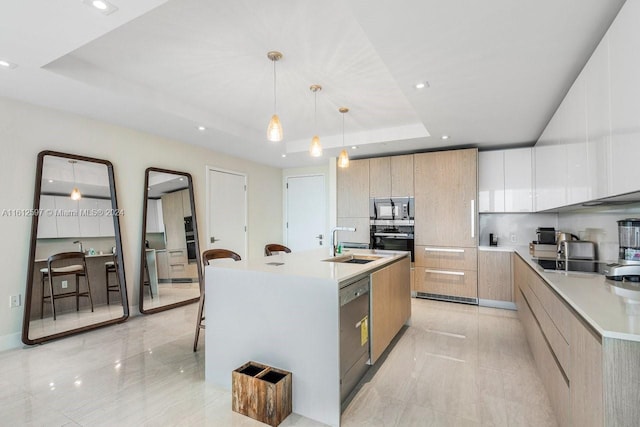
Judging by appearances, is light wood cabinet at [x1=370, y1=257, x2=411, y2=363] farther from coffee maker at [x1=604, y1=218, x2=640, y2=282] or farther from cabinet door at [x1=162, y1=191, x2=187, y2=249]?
cabinet door at [x1=162, y1=191, x2=187, y2=249]

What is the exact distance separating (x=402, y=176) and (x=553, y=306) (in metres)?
3.18

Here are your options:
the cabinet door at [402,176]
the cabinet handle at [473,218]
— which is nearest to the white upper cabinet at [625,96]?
the cabinet handle at [473,218]

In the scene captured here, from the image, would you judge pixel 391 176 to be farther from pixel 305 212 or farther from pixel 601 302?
pixel 601 302

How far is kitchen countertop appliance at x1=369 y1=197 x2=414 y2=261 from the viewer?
4.76 meters

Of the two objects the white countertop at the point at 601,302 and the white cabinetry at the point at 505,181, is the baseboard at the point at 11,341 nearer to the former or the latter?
the white countertop at the point at 601,302

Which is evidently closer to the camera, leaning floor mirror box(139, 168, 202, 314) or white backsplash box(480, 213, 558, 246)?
leaning floor mirror box(139, 168, 202, 314)

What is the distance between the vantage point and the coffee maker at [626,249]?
181 centimetres

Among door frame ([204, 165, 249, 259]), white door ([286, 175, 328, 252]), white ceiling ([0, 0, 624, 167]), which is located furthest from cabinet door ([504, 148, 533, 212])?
door frame ([204, 165, 249, 259])

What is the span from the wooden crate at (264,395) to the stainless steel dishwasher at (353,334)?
1.21 feet

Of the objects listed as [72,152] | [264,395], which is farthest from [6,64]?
[264,395]

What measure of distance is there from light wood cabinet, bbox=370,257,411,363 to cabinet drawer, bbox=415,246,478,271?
1.35m

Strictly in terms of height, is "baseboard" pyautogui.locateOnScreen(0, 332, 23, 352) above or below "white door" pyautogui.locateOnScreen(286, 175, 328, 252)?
below

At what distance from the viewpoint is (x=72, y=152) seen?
3.31 metres

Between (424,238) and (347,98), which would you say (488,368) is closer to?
(424,238)
